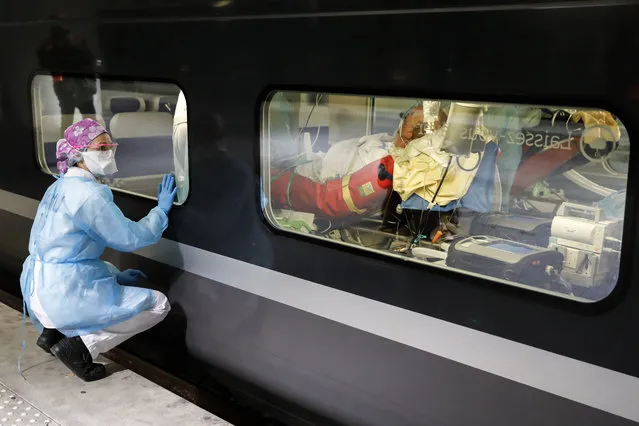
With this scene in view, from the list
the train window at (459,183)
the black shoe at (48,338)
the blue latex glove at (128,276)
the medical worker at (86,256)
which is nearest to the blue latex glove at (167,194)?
the medical worker at (86,256)

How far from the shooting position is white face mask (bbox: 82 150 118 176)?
125 inches

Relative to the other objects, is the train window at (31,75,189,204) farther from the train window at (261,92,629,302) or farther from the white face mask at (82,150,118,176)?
the train window at (261,92,629,302)

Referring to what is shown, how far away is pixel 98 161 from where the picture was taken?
3188mm

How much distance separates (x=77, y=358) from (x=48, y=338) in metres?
0.27

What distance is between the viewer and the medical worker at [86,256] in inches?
121

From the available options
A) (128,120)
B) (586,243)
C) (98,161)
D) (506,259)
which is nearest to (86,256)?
(98,161)

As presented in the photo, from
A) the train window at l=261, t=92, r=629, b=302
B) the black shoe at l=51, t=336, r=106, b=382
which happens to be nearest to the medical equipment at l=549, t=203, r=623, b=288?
the train window at l=261, t=92, r=629, b=302

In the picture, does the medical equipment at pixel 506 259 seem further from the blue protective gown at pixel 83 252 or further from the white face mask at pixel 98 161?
the white face mask at pixel 98 161

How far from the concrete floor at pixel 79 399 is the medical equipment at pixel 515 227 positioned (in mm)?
1302

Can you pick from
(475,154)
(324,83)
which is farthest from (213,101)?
(475,154)

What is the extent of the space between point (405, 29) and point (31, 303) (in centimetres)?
212

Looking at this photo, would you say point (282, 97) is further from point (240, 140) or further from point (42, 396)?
point (42, 396)

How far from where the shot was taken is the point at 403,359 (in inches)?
96.6

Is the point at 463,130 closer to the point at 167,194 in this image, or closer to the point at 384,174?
the point at 384,174
